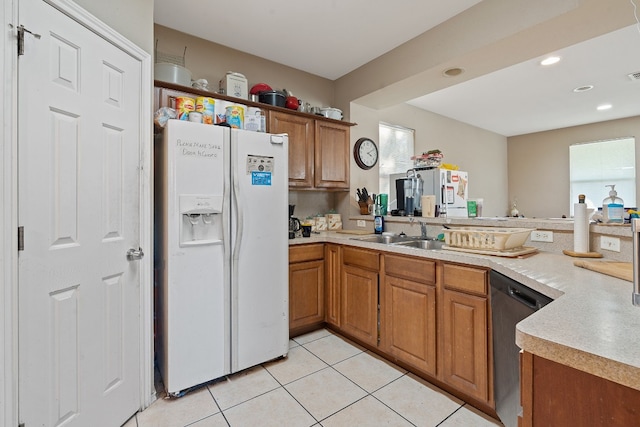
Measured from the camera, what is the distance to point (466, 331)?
1684mm

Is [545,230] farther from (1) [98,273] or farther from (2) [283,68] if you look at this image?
(2) [283,68]

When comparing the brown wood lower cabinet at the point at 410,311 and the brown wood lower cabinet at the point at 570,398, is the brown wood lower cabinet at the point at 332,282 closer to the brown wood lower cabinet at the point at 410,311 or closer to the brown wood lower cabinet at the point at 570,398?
the brown wood lower cabinet at the point at 410,311

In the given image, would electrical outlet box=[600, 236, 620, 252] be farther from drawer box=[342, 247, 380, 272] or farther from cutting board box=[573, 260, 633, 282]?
drawer box=[342, 247, 380, 272]

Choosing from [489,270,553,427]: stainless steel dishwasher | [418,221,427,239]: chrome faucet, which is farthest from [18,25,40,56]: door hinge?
[418,221,427,239]: chrome faucet

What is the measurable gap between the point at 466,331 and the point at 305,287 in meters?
1.33

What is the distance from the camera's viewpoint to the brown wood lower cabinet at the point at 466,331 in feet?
5.26

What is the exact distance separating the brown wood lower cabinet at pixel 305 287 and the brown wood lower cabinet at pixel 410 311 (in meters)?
0.68

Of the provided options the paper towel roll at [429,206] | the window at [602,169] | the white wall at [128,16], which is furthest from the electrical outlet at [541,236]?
the window at [602,169]

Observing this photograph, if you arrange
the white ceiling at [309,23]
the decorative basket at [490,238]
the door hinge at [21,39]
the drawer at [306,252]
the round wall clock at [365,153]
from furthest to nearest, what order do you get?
the round wall clock at [365,153], the drawer at [306,252], the white ceiling at [309,23], the decorative basket at [490,238], the door hinge at [21,39]

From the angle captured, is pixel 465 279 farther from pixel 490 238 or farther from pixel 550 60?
pixel 550 60

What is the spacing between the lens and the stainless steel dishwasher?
1288mm

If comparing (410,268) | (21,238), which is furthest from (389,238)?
(21,238)

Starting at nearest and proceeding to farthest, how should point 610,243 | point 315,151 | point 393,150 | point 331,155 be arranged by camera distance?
point 610,243 < point 315,151 < point 331,155 < point 393,150

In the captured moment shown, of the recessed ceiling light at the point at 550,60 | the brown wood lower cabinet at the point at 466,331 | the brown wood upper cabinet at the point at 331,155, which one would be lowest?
the brown wood lower cabinet at the point at 466,331
